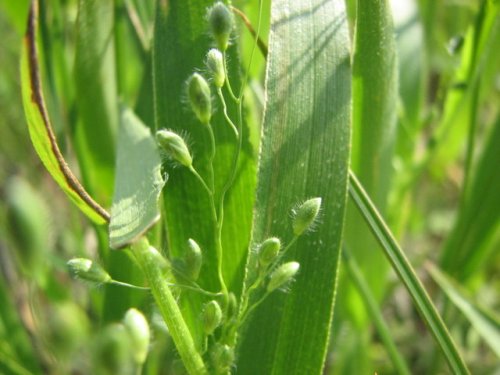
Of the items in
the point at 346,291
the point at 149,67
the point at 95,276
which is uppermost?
the point at 149,67

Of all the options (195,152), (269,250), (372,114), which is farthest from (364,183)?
(269,250)

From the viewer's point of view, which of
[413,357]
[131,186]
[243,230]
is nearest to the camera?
[131,186]

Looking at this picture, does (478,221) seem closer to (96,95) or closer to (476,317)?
(476,317)

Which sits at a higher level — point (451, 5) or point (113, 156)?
point (451, 5)

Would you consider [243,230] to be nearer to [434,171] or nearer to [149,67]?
[149,67]

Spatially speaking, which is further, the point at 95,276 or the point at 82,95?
the point at 82,95

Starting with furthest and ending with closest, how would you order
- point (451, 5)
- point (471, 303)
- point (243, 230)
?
point (451, 5), point (471, 303), point (243, 230)

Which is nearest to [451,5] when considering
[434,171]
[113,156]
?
[434,171]
